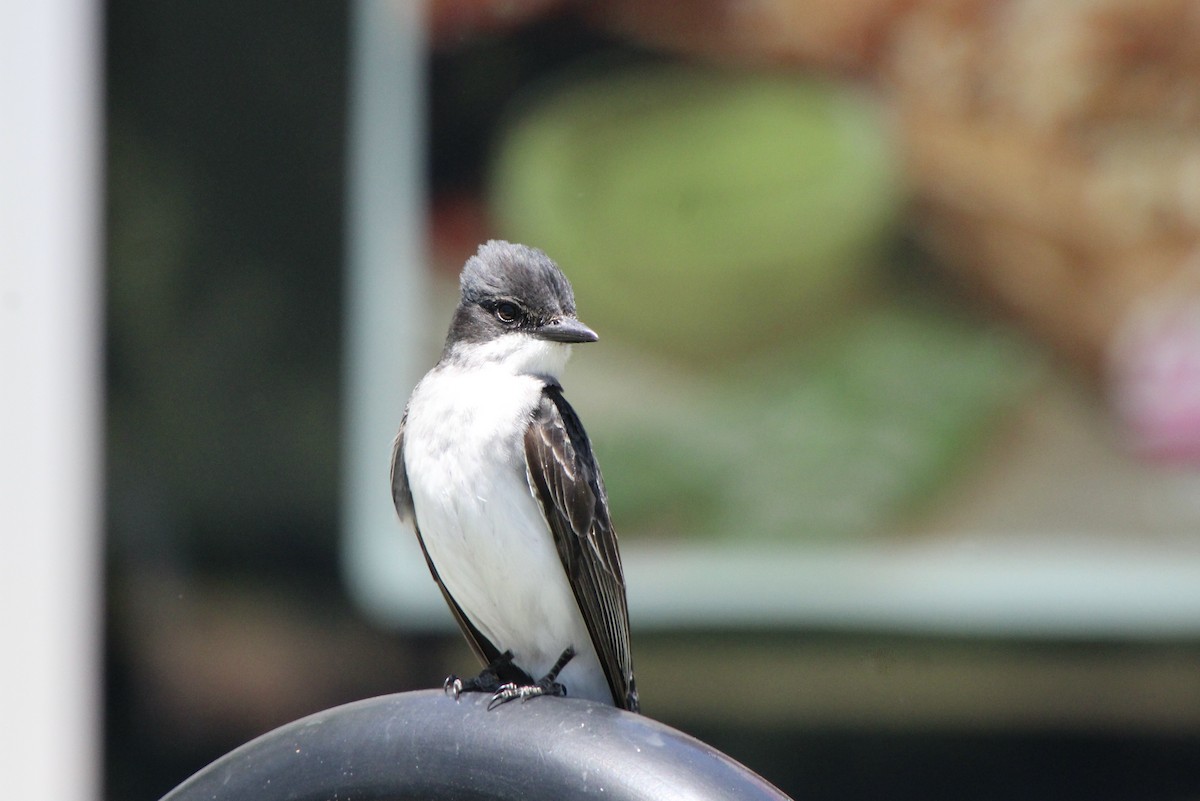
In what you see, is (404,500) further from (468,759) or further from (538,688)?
(468,759)

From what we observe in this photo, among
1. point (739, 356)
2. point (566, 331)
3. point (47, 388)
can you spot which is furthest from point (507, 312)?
point (47, 388)

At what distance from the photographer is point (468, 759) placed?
196 cm

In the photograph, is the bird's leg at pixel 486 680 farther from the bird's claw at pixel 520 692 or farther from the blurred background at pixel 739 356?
the blurred background at pixel 739 356

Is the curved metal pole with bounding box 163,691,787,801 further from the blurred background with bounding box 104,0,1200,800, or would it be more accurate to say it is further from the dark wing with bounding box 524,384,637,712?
the blurred background with bounding box 104,0,1200,800

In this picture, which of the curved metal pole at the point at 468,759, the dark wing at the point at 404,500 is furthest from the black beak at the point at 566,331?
the curved metal pole at the point at 468,759

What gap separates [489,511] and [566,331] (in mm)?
424

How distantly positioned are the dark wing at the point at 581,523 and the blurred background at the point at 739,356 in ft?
9.56

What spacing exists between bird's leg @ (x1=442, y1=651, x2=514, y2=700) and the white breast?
6 cm

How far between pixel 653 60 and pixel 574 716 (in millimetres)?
4304

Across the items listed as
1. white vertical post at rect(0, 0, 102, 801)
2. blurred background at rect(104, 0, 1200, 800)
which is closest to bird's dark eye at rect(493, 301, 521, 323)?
blurred background at rect(104, 0, 1200, 800)

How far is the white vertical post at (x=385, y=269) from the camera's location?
19.4 feet

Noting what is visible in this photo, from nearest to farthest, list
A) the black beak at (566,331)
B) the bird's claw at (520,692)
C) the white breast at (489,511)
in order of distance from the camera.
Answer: the bird's claw at (520,692), the white breast at (489,511), the black beak at (566,331)

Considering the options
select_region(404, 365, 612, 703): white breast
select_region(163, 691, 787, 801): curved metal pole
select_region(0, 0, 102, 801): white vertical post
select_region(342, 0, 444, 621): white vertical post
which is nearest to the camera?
select_region(163, 691, 787, 801): curved metal pole

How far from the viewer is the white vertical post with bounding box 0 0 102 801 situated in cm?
569
